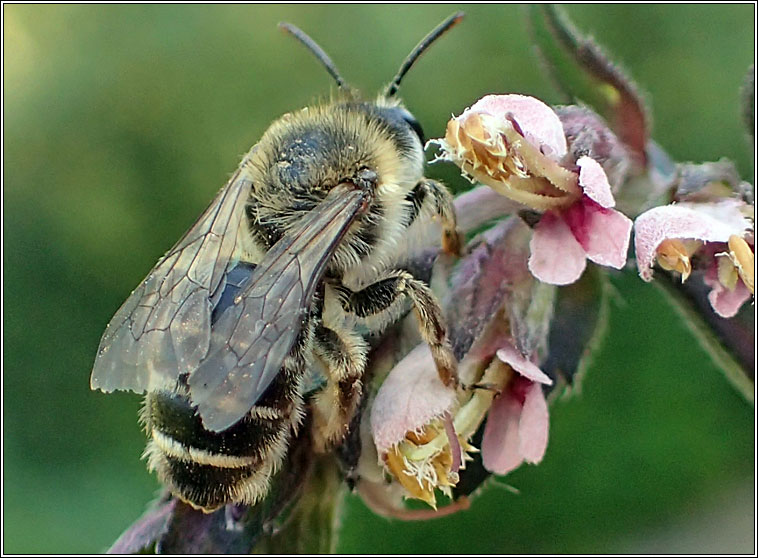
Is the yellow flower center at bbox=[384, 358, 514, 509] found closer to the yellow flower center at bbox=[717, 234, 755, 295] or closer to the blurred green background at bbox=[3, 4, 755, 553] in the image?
the yellow flower center at bbox=[717, 234, 755, 295]

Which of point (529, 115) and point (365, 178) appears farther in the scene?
point (365, 178)

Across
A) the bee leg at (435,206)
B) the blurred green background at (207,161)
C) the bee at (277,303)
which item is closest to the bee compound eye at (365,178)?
the bee at (277,303)

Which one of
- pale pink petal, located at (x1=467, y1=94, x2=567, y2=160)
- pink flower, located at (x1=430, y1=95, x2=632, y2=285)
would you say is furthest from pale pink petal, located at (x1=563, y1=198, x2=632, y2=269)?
pale pink petal, located at (x1=467, y1=94, x2=567, y2=160)

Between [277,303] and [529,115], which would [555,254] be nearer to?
[529,115]

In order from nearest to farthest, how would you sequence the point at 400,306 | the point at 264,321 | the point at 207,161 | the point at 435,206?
the point at 264,321 < the point at 400,306 < the point at 435,206 < the point at 207,161

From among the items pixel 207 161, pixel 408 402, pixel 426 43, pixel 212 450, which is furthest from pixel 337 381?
pixel 207 161

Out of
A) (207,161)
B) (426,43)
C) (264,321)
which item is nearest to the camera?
(264,321)
